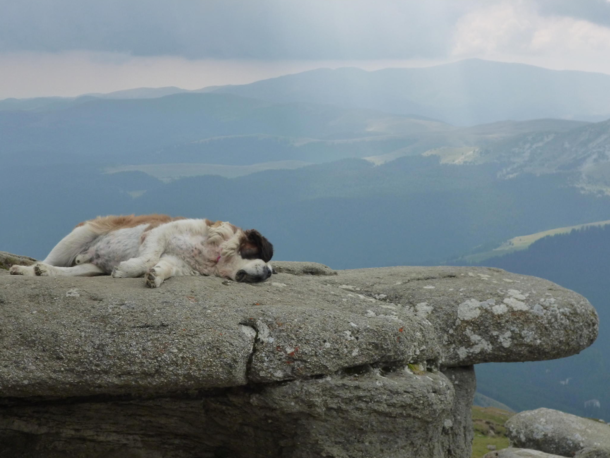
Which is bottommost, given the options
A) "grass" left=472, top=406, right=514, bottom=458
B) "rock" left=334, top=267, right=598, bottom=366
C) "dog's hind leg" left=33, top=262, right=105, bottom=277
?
"grass" left=472, top=406, right=514, bottom=458

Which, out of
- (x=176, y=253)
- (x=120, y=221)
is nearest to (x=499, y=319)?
(x=176, y=253)

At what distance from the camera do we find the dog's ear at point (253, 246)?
1147cm

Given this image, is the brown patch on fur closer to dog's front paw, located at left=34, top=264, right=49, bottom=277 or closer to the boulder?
dog's front paw, located at left=34, top=264, right=49, bottom=277

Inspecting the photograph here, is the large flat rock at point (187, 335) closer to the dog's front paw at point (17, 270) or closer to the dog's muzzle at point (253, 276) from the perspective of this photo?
the dog's muzzle at point (253, 276)

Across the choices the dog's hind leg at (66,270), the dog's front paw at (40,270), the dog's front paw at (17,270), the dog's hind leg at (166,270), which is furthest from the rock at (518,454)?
the dog's front paw at (17,270)

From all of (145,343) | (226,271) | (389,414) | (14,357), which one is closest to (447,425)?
(389,414)

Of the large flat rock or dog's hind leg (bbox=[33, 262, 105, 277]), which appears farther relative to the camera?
dog's hind leg (bbox=[33, 262, 105, 277])

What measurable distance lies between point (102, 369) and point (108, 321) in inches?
28.5

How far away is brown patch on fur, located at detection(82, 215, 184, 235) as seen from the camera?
484 inches

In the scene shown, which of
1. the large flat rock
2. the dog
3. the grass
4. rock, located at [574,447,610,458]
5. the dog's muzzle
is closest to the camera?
the large flat rock

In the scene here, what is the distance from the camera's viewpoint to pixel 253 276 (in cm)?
1146

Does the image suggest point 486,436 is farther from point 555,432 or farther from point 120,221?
point 120,221

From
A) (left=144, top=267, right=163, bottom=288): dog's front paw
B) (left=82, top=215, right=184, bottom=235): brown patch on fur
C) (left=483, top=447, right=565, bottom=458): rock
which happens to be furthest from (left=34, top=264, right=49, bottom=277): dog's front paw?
(left=483, top=447, right=565, bottom=458): rock

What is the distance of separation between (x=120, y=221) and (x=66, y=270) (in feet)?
5.22
